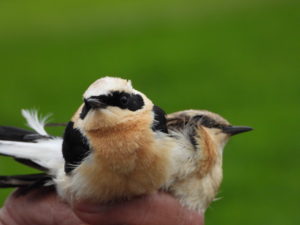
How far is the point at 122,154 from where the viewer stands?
15.4 feet

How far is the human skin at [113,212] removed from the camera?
4.96m

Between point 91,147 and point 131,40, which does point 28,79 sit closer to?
point 131,40

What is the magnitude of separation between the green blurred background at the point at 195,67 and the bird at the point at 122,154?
12.8ft

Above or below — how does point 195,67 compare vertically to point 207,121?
below

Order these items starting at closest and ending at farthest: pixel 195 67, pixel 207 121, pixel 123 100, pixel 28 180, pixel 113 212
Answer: pixel 123 100 < pixel 113 212 < pixel 28 180 < pixel 207 121 < pixel 195 67

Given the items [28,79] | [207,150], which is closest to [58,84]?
[28,79]

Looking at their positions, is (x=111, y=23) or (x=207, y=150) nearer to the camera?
(x=207, y=150)

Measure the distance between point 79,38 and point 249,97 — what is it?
249 inches

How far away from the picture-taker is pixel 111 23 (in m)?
19.0

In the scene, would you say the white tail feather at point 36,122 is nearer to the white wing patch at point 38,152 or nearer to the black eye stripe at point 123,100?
the white wing patch at point 38,152

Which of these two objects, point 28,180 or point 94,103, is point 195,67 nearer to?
point 28,180

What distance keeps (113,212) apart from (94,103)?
0.75m

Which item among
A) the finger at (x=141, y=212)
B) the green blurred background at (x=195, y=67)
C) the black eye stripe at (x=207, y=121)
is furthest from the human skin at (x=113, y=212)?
the green blurred background at (x=195, y=67)

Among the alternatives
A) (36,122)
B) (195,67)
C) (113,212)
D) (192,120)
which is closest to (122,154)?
(113,212)
